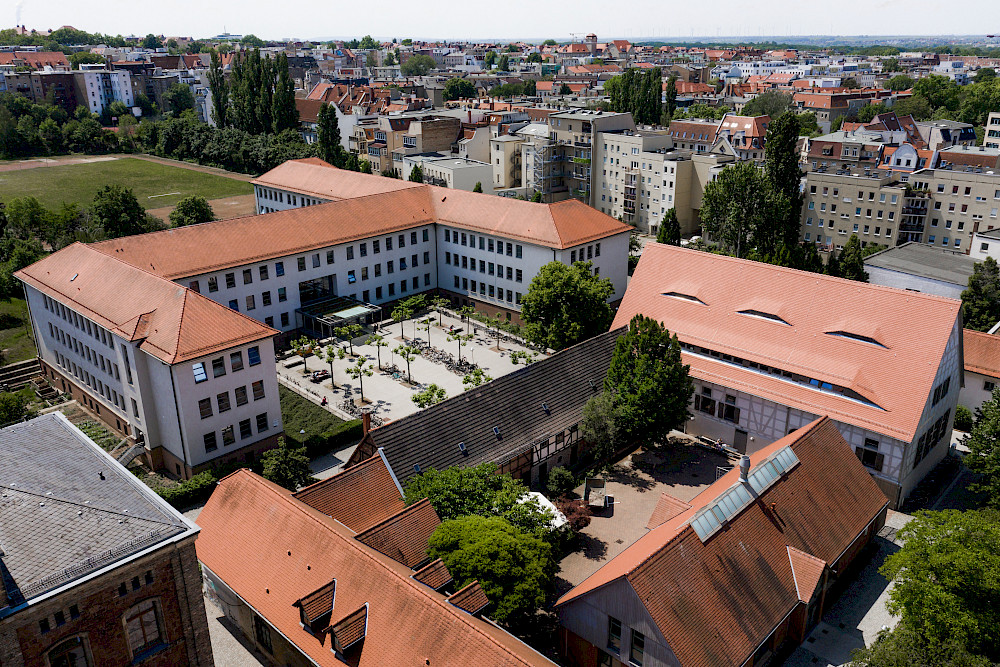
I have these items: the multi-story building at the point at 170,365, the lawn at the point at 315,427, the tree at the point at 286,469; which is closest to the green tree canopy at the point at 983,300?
the lawn at the point at 315,427

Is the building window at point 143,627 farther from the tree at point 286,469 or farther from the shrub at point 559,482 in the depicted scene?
the shrub at point 559,482

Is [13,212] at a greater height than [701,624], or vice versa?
[13,212]

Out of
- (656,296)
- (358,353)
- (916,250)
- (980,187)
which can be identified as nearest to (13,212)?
(358,353)

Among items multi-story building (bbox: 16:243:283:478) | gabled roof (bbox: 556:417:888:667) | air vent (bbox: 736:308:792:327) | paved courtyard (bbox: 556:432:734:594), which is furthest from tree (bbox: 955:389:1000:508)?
multi-story building (bbox: 16:243:283:478)

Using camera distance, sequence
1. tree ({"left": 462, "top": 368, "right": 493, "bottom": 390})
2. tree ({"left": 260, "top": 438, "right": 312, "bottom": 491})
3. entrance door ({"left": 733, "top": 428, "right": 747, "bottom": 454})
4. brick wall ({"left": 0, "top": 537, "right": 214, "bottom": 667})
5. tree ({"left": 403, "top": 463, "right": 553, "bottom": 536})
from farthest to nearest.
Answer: tree ({"left": 462, "top": 368, "right": 493, "bottom": 390}), entrance door ({"left": 733, "top": 428, "right": 747, "bottom": 454}), tree ({"left": 260, "top": 438, "right": 312, "bottom": 491}), tree ({"left": 403, "top": 463, "right": 553, "bottom": 536}), brick wall ({"left": 0, "top": 537, "right": 214, "bottom": 667})

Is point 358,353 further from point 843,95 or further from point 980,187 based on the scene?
point 843,95

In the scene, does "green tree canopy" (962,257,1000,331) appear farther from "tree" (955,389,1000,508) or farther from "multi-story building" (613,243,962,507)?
"tree" (955,389,1000,508)

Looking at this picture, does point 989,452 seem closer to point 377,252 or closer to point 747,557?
point 747,557
